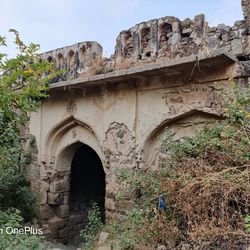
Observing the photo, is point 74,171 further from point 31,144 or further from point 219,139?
point 219,139

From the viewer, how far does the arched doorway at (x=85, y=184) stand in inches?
297

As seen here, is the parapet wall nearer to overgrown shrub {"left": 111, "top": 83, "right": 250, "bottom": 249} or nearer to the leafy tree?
overgrown shrub {"left": 111, "top": 83, "right": 250, "bottom": 249}

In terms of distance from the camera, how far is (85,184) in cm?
821

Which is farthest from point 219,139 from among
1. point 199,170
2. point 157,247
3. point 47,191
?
point 47,191

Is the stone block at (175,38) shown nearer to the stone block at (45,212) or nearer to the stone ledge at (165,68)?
the stone ledge at (165,68)

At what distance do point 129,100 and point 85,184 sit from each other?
3.75 metres

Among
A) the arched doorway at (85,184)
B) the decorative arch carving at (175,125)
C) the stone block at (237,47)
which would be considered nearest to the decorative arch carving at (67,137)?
the arched doorway at (85,184)

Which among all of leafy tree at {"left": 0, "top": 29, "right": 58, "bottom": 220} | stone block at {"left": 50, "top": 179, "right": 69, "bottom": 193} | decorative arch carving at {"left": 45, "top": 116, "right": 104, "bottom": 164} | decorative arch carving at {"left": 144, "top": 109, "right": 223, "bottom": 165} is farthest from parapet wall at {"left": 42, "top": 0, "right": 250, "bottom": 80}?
stone block at {"left": 50, "top": 179, "right": 69, "bottom": 193}

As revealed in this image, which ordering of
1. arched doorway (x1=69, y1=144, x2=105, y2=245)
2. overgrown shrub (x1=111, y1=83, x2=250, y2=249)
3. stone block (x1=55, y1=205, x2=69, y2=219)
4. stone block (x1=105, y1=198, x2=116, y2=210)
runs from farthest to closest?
arched doorway (x1=69, y1=144, x2=105, y2=245), stone block (x1=55, y1=205, x2=69, y2=219), stone block (x1=105, y1=198, x2=116, y2=210), overgrown shrub (x1=111, y1=83, x2=250, y2=249)

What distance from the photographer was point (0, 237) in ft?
9.66

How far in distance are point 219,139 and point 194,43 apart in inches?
64.2

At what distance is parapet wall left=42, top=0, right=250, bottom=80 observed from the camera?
13.4 feet

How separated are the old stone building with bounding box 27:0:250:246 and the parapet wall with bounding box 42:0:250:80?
0.04ft

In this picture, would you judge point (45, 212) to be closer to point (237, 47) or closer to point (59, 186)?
point (59, 186)
